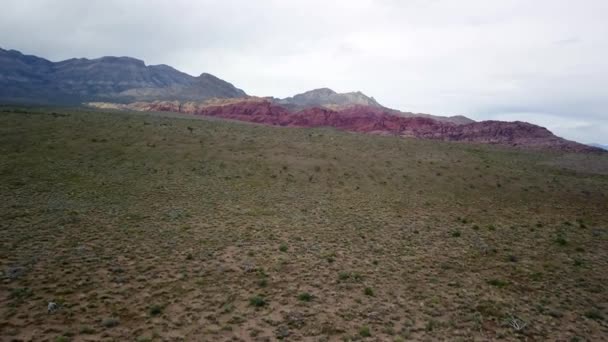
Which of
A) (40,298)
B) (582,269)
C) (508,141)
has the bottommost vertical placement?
(40,298)

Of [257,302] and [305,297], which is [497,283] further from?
[257,302]

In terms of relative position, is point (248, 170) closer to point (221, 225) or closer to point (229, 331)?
point (221, 225)

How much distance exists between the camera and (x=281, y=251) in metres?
15.1

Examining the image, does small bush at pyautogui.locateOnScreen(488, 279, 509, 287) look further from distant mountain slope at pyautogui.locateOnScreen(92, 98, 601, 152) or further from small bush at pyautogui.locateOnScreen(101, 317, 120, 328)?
distant mountain slope at pyautogui.locateOnScreen(92, 98, 601, 152)

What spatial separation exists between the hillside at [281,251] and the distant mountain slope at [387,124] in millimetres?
55490

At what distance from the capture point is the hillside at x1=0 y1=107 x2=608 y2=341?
973cm

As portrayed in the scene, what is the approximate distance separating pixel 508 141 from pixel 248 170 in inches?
2981

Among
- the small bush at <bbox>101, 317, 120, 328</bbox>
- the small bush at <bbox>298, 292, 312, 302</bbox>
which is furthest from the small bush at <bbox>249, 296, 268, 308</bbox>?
the small bush at <bbox>101, 317, 120, 328</bbox>

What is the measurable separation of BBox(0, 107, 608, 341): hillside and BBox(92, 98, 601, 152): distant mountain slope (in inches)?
2185

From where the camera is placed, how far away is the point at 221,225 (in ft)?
59.6

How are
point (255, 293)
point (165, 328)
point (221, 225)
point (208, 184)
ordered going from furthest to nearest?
1. point (208, 184)
2. point (221, 225)
3. point (255, 293)
4. point (165, 328)

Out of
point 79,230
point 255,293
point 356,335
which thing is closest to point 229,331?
point 255,293

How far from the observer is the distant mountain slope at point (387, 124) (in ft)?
277

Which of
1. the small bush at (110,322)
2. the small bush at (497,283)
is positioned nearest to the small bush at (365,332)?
the small bush at (497,283)
